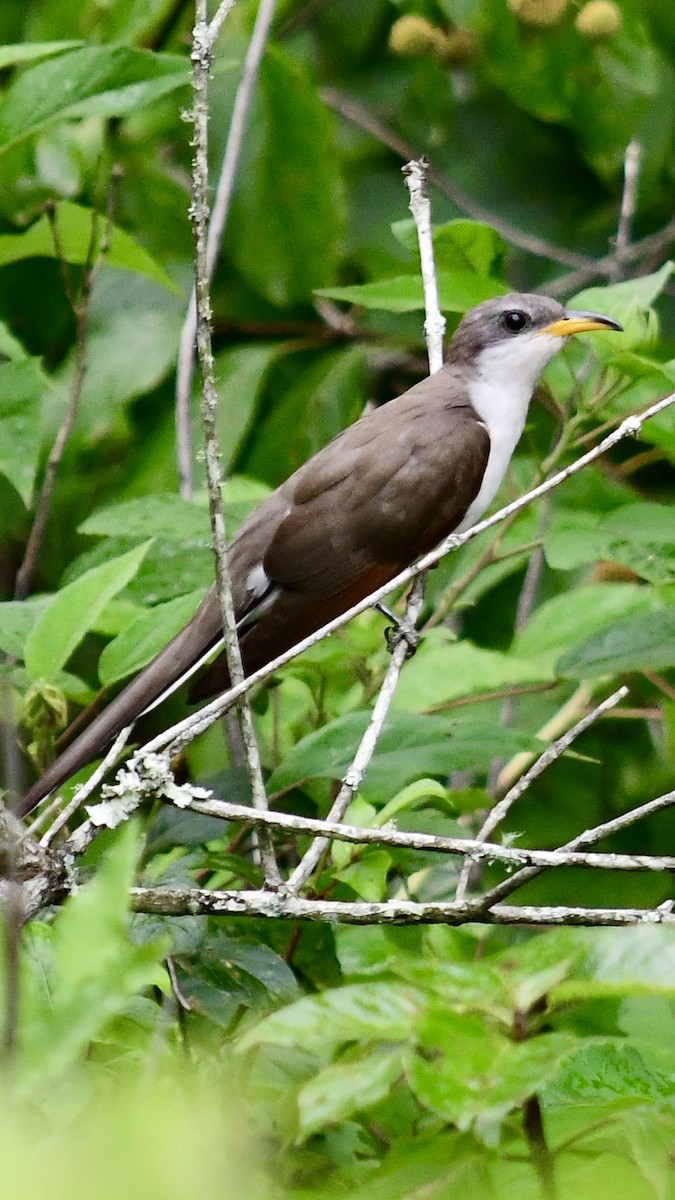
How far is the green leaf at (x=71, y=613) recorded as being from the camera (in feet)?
6.43

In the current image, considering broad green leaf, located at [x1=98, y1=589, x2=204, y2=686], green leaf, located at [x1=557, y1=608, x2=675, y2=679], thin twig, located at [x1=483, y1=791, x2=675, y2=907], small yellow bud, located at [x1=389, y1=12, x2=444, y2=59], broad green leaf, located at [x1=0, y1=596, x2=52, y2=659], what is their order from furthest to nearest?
small yellow bud, located at [x1=389, y1=12, x2=444, y2=59], green leaf, located at [x1=557, y1=608, x2=675, y2=679], broad green leaf, located at [x1=0, y1=596, x2=52, y2=659], broad green leaf, located at [x1=98, y1=589, x2=204, y2=686], thin twig, located at [x1=483, y1=791, x2=675, y2=907]

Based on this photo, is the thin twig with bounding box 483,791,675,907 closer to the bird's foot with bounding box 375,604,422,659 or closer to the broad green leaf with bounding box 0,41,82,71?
the bird's foot with bounding box 375,604,422,659

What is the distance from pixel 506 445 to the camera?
12.3 feet

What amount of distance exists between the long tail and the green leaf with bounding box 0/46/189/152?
105cm

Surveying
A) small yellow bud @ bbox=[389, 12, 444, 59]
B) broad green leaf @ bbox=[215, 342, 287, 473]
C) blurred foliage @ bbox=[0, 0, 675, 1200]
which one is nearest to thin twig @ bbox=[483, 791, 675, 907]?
blurred foliage @ bbox=[0, 0, 675, 1200]

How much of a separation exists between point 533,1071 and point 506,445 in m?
→ 2.86

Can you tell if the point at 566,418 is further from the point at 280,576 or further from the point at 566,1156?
the point at 566,1156

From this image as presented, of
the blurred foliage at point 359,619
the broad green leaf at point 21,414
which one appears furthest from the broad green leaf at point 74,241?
the broad green leaf at point 21,414

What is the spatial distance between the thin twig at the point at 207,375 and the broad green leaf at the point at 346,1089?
0.66 metres

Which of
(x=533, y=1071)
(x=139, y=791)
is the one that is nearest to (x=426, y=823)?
(x=139, y=791)

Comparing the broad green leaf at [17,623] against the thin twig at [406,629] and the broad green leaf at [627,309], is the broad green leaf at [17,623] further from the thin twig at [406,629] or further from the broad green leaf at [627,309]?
the broad green leaf at [627,309]

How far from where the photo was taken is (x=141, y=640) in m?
2.08

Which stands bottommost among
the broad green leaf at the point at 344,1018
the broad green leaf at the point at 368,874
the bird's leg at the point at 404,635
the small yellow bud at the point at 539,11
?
the bird's leg at the point at 404,635

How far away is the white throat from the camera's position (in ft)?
12.1
